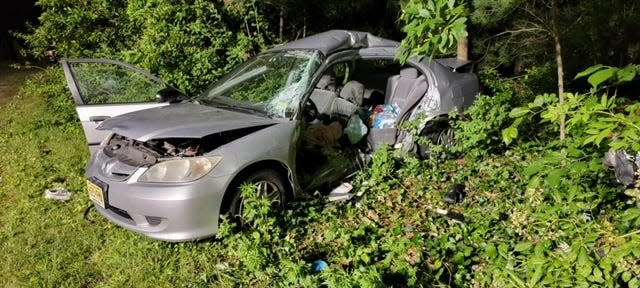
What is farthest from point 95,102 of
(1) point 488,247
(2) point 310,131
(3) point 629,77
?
(3) point 629,77

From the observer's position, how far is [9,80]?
36.3 ft

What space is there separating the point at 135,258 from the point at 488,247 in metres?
2.46

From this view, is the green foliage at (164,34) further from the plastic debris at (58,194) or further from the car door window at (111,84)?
the plastic debris at (58,194)

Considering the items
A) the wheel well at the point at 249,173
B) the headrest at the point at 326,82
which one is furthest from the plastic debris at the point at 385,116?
the wheel well at the point at 249,173

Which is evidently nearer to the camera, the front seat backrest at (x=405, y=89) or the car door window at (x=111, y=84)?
the car door window at (x=111, y=84)

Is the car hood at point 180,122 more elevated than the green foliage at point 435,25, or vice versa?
the green foliage at point 435,25

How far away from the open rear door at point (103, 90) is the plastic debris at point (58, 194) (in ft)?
2.03

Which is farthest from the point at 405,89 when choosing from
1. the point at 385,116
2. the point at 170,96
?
the point at 170,96

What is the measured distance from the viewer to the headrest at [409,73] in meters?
4.60

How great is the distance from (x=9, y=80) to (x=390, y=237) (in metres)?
11.7

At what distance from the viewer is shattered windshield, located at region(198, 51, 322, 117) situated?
3.64m

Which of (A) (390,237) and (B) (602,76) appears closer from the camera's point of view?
(B) (602,76)

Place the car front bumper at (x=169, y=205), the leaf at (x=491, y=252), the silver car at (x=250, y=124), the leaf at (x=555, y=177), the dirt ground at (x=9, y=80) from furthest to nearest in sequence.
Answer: the dirt ground at (x=9, y=80), the silver car at (x=250, y=124), the car front bumper at (x=169, y=205), the leaf at (x=491, y=252), the leaf at (x=555, y=177)

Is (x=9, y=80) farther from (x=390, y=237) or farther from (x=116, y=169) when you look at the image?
(x=390, y=237)
